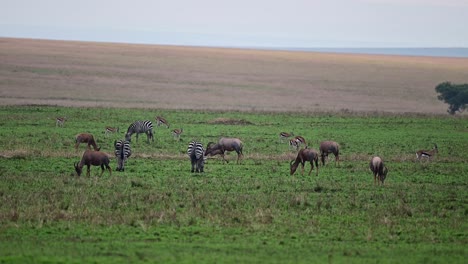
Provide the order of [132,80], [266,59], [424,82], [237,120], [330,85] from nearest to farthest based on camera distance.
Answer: [237,120] < [132,80] < [330,85] < [424,82] < [266,59]

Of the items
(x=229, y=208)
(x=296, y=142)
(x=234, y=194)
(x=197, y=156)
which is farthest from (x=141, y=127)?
(x=229, y=208)

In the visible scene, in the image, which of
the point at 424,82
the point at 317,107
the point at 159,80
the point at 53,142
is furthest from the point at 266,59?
the point at 53,142

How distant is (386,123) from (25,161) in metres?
28.9

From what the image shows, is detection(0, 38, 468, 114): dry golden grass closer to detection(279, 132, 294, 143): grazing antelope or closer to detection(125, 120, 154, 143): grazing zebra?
detection(125, 120, 154, 143): grazing zebra

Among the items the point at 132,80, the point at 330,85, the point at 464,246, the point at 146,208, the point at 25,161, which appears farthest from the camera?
the point at 330,85

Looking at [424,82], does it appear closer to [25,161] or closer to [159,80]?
[159,80]

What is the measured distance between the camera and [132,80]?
8819 cm

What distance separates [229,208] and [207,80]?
248 feet

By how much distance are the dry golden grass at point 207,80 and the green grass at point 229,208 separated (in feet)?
117

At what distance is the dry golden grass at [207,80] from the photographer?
73.2 meters

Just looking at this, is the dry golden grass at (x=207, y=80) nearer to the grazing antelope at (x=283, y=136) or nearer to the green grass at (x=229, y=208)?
the grazing antelope at (x=283, y=136)

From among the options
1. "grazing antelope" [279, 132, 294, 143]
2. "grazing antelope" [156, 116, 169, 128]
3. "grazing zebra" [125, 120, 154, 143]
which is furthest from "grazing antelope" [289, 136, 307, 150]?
"grazing antelope" [156, 116, 169, 128]

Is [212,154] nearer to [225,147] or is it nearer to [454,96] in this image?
[225,147]

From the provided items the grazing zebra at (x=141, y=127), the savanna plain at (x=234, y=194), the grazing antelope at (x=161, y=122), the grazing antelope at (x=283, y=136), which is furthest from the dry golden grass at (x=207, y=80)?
the grazing antelope at (x=283, y=136)
